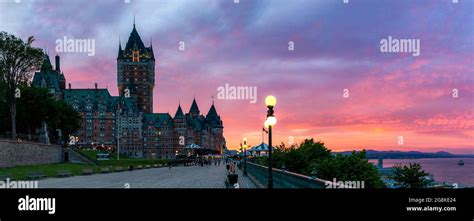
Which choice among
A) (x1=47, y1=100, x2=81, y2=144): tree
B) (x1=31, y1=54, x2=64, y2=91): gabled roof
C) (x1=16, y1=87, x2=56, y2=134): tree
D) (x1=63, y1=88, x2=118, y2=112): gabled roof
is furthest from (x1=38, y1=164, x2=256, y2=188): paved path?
(x1=63, y1=88, x2=118, y2=112): gabled roof

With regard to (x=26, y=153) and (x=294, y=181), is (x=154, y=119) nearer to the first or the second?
(x=26, y=153)

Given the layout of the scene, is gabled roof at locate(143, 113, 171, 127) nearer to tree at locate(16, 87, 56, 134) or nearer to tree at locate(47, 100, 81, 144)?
tree at locate(47, 100, 81, 144)

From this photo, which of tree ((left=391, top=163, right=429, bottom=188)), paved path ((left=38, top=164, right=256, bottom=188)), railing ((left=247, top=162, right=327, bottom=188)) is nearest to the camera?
railing ((left=247, top=162, right=327, bottom=188))

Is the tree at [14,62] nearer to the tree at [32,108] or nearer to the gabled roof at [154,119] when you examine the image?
the tree at [32,108]

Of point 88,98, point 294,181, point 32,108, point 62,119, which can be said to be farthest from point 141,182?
point 88,98

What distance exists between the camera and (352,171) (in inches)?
1112

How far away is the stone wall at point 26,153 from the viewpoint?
2199 inches

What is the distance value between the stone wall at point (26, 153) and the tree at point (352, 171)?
41.3 m

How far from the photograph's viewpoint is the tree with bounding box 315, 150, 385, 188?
27.6 m

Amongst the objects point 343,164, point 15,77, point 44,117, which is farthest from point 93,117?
point 343,164

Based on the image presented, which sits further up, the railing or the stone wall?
the railing

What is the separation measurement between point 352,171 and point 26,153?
48.6 m

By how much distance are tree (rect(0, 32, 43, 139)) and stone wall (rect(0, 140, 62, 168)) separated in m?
2.71

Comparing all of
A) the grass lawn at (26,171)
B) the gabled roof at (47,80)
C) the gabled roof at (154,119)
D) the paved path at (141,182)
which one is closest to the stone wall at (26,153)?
the grass lawn at (26,171)
